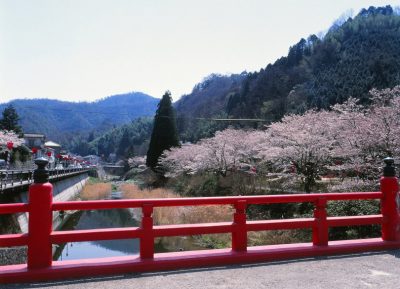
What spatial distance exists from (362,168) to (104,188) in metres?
53.5

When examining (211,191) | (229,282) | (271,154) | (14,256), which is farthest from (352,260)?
(211,191)

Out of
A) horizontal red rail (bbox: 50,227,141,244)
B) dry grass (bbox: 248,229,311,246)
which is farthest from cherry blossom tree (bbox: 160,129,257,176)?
horizontal red rail (bbox: 50,227,141,244)

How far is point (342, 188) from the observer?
58.9 ft

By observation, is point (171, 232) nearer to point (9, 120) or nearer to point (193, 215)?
point (193, 215)

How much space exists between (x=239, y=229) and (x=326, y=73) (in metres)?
97.0

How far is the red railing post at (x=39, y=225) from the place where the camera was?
4840mm

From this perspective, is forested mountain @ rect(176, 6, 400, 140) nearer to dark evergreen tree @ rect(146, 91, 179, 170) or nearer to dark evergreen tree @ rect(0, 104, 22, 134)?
dark evergreen tree @ rect(146, 91, 179, 170)

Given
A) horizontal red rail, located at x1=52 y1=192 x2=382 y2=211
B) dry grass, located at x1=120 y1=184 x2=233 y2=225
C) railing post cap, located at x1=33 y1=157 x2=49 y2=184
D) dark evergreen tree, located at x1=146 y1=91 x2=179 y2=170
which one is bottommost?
dry grass, located at x1=120 y1=184 x2=233 y2=225

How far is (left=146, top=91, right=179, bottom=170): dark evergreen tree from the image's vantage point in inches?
2307

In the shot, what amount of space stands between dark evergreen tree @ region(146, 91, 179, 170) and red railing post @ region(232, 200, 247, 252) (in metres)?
52.4

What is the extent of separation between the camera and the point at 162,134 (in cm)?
5897

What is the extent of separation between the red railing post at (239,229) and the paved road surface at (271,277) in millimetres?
368

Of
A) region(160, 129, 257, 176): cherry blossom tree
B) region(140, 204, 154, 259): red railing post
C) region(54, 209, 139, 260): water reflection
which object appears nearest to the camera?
region(140, 204, 154, 259): red railing post

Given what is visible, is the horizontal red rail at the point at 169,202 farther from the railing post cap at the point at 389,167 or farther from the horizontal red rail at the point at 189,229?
the railing post cap at the point at 389,167
